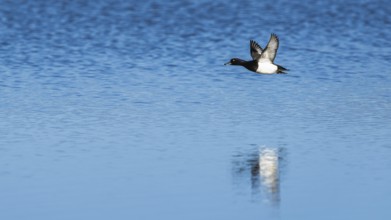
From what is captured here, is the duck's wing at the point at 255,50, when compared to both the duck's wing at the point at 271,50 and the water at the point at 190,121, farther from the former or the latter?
the water at the point at 190,121

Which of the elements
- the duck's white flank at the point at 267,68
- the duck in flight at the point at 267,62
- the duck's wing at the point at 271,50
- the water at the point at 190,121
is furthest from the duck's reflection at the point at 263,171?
the duck's white flank at the point at 267,68

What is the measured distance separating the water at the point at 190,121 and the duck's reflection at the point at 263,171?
3 cm

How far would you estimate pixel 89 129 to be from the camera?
57.8 ft

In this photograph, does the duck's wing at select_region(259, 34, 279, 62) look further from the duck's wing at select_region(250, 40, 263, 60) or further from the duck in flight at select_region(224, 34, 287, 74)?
the duck's wing at select_region(250, 40, 263, 60)

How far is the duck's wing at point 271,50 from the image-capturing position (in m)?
19.4

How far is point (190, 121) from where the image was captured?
18406 millimetres

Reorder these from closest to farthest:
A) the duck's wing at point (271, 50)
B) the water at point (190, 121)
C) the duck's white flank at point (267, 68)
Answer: the water at point (190, 121)
the duck's wing at point (271, 50)
the duck's white flank at point (267, 68)

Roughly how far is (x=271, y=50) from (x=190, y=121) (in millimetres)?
2209

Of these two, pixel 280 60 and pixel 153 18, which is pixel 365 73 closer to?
pixel 280 60

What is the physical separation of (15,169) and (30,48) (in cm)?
1417

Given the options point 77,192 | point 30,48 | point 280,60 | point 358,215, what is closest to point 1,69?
point 30,48

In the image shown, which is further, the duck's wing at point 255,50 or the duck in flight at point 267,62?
the duck's wing at point 255,50

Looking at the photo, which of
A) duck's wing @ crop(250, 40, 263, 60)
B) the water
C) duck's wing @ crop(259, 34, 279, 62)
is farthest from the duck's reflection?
duck's wing @ crop(250, 40, 263, 60)

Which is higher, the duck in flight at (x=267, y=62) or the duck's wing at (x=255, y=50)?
the duck's wing at (x=255, y=50)
